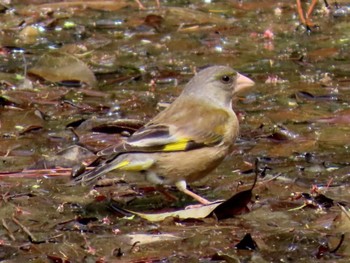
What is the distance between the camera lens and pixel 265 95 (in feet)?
28.7

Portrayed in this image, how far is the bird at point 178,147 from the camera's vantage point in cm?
619

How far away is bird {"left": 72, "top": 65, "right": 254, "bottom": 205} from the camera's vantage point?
6.19m

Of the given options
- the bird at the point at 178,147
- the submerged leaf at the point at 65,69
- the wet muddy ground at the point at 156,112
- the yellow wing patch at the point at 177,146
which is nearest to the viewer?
the wet muddy ground at the point at 156,112

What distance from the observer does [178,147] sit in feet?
21.0

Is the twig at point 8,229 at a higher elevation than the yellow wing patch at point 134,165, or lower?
lower

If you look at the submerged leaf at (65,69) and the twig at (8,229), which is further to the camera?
the submerged leaf at (65,69)

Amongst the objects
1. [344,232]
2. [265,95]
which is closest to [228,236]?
[344,232]

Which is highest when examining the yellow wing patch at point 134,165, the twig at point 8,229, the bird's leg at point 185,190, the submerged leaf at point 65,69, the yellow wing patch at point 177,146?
the yellow wing patch at point 177,146

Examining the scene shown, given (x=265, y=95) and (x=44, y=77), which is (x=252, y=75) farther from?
(x=44, y=77)

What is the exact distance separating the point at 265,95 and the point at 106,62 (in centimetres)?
175

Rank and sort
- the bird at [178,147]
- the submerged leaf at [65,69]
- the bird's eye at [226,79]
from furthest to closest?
the submerged leaf at [65,69], the bird's eye at [226,79], the bird at [178,147]

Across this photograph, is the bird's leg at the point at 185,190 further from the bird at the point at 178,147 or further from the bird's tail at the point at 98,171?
the bird's tail at the point at 98,171

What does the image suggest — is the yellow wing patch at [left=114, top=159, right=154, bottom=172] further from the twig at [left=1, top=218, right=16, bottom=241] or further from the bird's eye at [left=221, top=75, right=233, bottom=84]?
the bird's eye at [left=221, top=75, right=233, bottom=84]

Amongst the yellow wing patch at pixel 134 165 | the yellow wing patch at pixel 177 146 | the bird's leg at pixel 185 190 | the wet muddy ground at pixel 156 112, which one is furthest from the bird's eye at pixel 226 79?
the yellow wing patch at pixel 134 165
